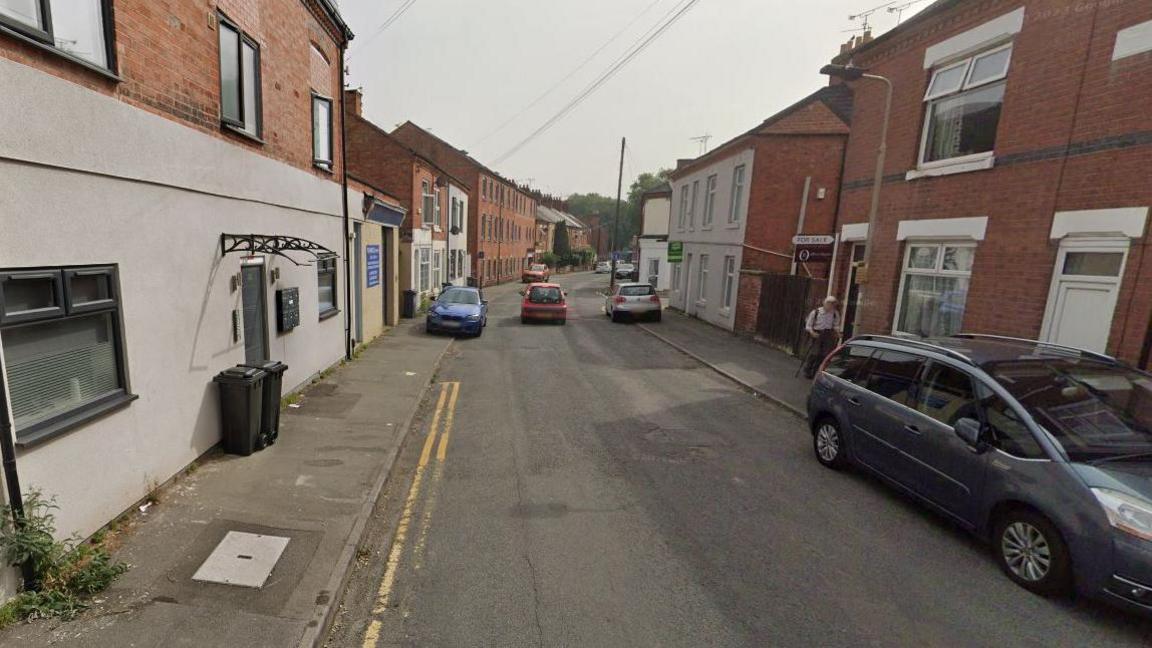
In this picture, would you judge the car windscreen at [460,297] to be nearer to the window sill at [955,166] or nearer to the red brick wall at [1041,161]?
the red brick wall at [1041,161]

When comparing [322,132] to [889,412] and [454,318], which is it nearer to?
[454,318]

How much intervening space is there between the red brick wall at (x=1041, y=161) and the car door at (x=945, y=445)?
10.7ft

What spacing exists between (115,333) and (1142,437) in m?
8.55

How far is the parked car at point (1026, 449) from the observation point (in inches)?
144

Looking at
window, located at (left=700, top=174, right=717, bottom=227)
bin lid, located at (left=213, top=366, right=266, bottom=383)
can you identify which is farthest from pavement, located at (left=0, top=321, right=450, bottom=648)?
window, located at (left=700, top=174, right=717, bottom=227)

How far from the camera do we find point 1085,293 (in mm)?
6867

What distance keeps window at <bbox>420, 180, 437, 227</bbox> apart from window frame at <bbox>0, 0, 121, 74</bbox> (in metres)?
16.7

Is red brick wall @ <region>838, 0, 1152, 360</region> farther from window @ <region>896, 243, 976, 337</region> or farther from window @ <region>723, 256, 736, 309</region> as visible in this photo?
window @ <region>723, 256, 736, 309</region>

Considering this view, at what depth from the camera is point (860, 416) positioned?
6.01 m

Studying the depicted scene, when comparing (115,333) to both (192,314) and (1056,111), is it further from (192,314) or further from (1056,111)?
(1056,111)

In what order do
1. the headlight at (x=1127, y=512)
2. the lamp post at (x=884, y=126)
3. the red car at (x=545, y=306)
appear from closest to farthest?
the headlight at (x=1127, y=512)
the lamp post at (x=884, y=126)
the red car at (x=545, y=306)

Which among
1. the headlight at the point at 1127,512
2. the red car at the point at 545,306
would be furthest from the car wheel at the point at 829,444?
the red car at the point at 545,306

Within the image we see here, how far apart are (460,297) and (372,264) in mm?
3861

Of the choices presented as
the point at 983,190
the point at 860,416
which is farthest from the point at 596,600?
the point at 983,190
